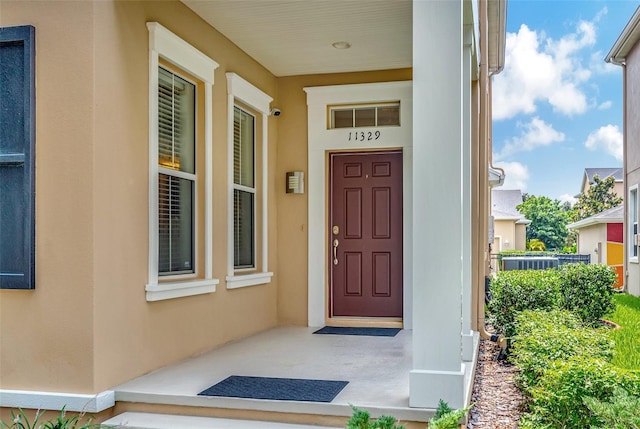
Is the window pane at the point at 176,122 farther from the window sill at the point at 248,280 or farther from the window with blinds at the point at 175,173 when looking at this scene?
the window sill at the point at 248,280

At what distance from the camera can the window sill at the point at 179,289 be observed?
4674 millimetres

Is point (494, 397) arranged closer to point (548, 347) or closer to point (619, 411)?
point (548, 347)

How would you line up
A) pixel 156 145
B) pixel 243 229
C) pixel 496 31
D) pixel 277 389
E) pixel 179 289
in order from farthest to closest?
pixel 496 31 < pixel 243 229 < pixel 179 289 < pixel 156 145 < pixel 277 389

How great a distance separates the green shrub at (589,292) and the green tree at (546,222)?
5121 cm

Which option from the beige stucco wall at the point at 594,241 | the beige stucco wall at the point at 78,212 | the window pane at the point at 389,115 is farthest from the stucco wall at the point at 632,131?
the beige stucco wall at the point at 78,212

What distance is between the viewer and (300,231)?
298 inches

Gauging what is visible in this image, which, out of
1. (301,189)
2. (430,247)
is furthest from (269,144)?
(430,247)

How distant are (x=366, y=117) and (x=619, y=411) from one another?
5.02m

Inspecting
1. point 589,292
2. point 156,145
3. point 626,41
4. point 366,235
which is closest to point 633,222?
point 626,41

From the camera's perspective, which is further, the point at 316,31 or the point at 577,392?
the point at 316,31

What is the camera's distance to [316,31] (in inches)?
238

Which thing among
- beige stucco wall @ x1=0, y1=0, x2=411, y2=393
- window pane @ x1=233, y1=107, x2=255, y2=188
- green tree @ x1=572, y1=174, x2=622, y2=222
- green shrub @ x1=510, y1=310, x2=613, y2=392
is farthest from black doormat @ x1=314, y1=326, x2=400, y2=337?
green tree @ x1=572, y1=174, x2=622, y2=222

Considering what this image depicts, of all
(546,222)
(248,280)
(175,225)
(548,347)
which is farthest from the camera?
(546,222)

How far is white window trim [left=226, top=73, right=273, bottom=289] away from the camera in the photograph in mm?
6133
